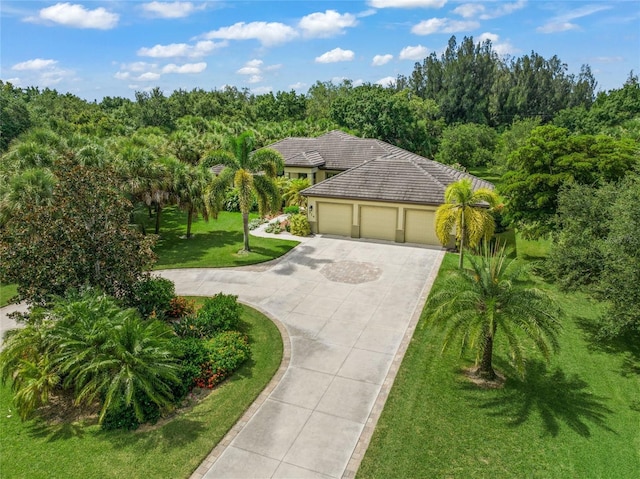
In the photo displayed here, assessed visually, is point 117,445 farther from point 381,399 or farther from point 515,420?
point 515,420

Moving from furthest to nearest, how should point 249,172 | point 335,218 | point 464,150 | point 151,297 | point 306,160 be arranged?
point 464,150 < point 306,160 < point 335,218 < point 249,172 < point 151,297

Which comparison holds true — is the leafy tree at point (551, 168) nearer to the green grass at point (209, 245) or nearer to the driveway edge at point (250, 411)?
the green grass at point (209, 245)

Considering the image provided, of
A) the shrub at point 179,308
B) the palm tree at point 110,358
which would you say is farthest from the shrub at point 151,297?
the palm tree at point 110,358

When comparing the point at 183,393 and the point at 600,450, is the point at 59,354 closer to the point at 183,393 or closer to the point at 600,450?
the point at 183,393

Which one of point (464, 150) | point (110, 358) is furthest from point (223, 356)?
point (464, 150)

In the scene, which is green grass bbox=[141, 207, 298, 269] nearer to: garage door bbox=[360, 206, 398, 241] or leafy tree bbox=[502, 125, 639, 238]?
garage door bbox=[360, 206, 398, 241]

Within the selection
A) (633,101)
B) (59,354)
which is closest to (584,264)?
(59,354)
